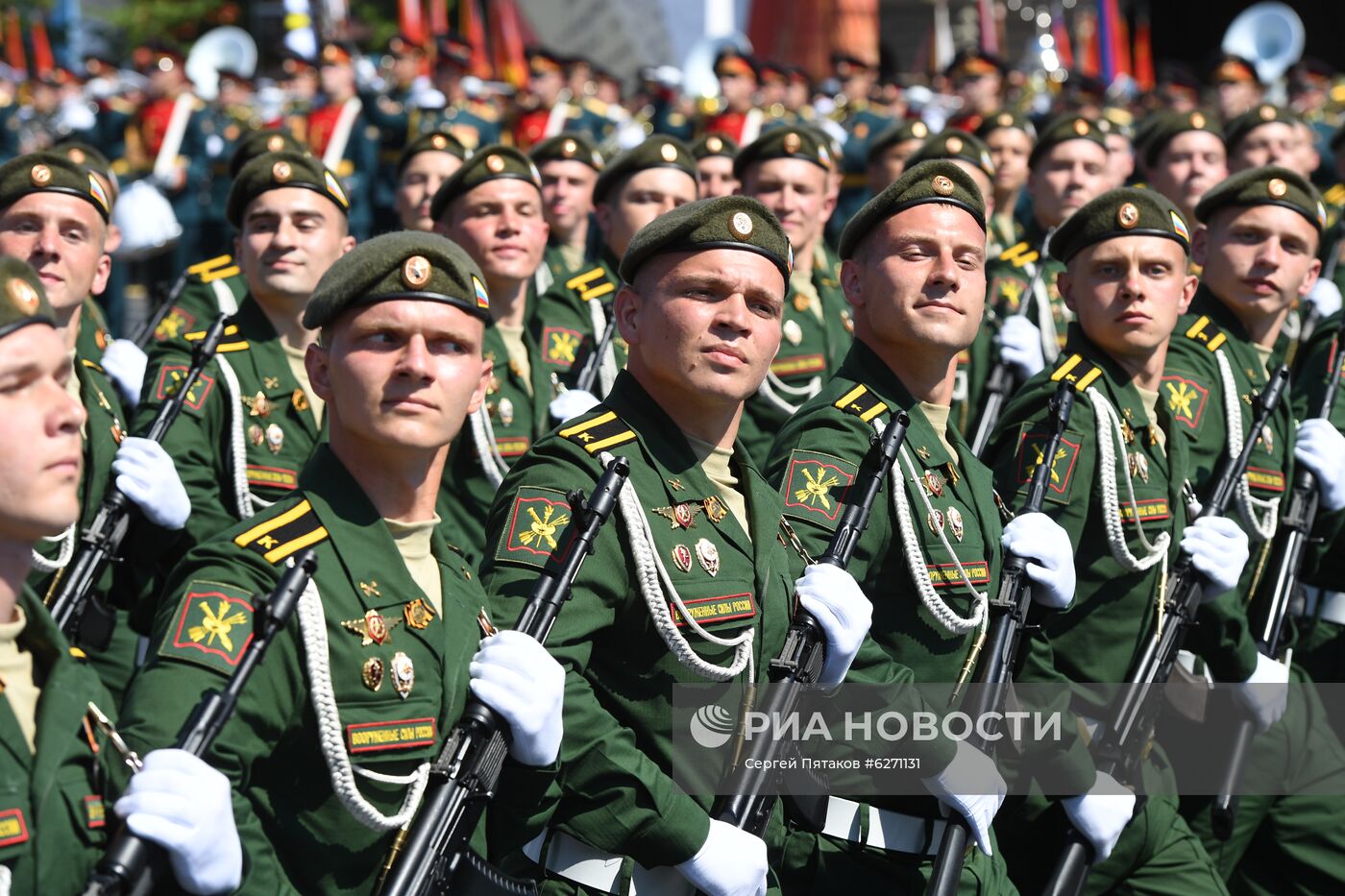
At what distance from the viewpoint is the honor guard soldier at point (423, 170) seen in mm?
8727

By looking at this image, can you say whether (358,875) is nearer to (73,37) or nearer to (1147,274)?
(1147,274)

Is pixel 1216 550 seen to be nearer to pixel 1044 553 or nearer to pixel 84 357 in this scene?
pixel 1044 553

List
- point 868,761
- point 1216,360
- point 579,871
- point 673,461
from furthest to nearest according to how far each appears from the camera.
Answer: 1. point 1216,360
2. point 868,761
3. point 673,461
4. point 579,871

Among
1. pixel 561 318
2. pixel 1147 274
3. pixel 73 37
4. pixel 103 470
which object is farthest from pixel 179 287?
pixel 73 37

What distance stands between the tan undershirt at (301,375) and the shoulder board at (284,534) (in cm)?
263

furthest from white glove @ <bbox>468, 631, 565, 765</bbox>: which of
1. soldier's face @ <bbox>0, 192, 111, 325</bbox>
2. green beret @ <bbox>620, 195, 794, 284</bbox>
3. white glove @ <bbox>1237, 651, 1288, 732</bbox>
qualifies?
white glove @ <bbox>1237, 651, 1288, 732</bbox>

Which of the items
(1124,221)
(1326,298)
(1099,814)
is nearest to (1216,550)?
(1099,814)

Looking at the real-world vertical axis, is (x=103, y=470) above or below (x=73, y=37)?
above

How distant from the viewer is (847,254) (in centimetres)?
513

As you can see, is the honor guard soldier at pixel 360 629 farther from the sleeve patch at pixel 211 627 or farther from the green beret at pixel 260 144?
the green beret at pixel 260 144

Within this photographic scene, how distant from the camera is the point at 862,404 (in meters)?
4.73

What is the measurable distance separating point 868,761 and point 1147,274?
223 centimetres

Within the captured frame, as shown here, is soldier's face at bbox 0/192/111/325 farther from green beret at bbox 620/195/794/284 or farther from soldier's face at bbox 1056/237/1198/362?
soldier's face at bbox 1056/237/1198/362

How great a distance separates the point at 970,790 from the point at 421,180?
5.30 metres
